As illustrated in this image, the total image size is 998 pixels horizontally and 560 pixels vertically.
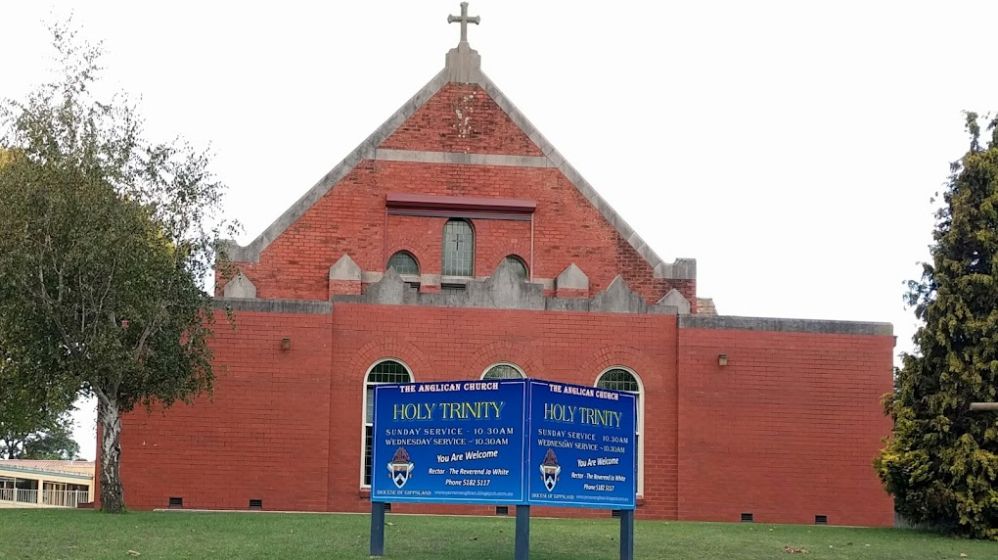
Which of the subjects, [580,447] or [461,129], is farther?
[461,129]

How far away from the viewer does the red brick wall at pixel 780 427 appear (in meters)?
27.5

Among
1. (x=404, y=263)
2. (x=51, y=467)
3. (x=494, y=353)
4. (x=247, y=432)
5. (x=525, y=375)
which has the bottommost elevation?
(x=51, y=467)

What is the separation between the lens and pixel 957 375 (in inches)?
891

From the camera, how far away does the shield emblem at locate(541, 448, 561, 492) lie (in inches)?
603

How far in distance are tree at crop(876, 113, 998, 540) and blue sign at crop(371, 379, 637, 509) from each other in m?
8.73

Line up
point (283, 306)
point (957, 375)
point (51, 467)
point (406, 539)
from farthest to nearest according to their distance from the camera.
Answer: point (51, 467) < point (283, 306) < point (957, 375) < point (406, 539)

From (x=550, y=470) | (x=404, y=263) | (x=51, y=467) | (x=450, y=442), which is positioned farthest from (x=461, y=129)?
(x=51, y=467)

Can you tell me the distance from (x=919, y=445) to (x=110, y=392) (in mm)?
14617

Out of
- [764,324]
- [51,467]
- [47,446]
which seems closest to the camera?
[764,324]

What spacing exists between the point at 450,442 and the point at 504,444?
0.78 m

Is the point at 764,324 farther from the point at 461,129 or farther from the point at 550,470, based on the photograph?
the point at 550,470

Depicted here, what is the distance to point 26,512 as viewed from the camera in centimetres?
2291

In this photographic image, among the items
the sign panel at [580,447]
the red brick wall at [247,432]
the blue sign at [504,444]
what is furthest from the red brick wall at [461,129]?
the sign panel at [580,447]

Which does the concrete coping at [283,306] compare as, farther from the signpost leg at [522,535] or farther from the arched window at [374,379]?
the signpost leg at [522,535]
